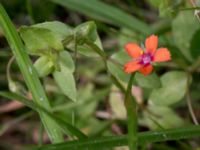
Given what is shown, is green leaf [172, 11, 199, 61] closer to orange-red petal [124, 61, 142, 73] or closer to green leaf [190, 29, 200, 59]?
green leaf [190, 29, 200, 59]

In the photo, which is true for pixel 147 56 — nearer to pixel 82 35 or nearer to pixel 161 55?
pixel 161 55

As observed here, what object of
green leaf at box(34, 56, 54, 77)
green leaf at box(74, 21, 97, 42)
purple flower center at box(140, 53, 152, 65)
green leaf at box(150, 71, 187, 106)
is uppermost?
green leaf at box(74, 21, 97, 42)

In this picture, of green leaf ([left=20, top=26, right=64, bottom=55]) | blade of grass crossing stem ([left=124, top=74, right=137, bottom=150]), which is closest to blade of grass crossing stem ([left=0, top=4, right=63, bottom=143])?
green leaf ([left=20, top=26, right=64, bottom=55])

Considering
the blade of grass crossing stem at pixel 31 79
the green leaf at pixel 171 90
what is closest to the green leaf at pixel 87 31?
the blade of grass crossing stem at pixel 31 79

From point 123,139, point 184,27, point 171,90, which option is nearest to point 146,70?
point 123,139

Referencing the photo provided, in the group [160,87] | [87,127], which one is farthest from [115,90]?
[160,87]

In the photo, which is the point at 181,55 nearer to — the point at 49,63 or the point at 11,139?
the point at 49,63

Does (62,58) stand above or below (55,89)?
above
